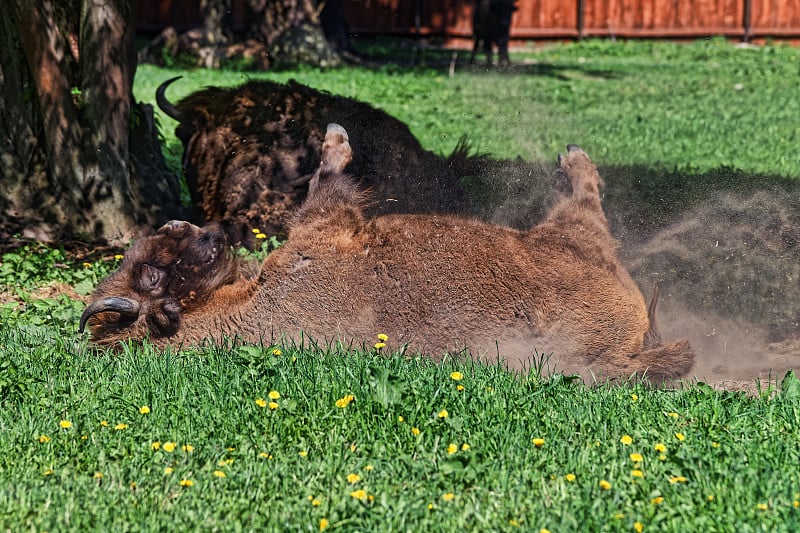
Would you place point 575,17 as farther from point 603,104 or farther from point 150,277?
point 150,277

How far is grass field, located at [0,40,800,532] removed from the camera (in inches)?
148

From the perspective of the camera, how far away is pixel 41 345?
221 inches

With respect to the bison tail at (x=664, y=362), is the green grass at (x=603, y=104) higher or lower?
higher

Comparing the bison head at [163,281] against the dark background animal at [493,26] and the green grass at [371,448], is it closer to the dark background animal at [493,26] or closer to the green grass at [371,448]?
the green grass at [371,448]

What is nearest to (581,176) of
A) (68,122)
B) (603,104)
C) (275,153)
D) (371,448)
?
(275,153)

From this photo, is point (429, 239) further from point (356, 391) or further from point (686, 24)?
point (686, 24)

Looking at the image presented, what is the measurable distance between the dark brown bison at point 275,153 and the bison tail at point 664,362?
2.52m

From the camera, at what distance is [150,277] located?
6.00 m

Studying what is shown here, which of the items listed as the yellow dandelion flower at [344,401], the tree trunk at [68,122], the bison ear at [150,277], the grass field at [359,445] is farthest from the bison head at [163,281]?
the tree trunk at [68,122]

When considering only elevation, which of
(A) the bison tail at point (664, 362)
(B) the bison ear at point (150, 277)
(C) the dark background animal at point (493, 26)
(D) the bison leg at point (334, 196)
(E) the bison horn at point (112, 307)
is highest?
(C) the dark background animal at point (493, 26)

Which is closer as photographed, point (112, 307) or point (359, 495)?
point (359, 495)

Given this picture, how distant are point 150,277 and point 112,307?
0.53 m

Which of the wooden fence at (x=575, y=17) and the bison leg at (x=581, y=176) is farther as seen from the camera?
the wooden fence at (x=575, y=17)

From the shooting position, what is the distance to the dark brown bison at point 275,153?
7.78 m
